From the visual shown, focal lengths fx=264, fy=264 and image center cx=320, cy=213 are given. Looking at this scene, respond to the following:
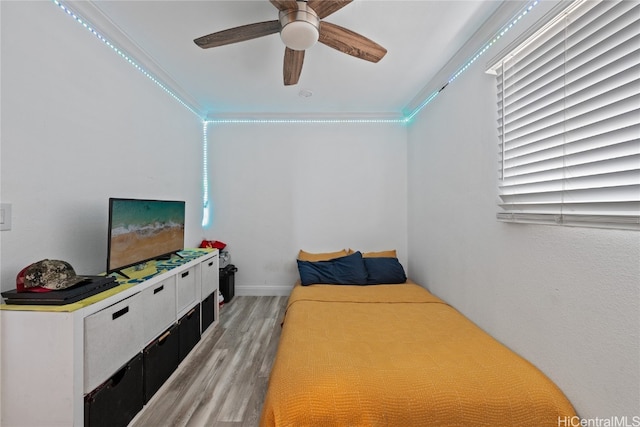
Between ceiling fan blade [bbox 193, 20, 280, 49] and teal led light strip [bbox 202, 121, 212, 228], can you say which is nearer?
ceiling fan blade [bbox 193, 20, 280, 49]

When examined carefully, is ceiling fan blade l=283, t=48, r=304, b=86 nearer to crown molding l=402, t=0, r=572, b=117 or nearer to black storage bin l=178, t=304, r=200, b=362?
crown molding l=402, t=0, r=572, b=117

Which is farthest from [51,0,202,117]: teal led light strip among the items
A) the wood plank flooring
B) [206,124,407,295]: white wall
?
the wood plank flooring

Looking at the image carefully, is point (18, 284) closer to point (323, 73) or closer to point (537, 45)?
point (323, 73)

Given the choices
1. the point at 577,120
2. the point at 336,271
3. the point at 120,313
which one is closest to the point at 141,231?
the point at 120,313

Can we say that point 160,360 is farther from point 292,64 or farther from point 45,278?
point 292,64

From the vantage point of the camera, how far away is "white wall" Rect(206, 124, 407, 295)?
368 centimetres

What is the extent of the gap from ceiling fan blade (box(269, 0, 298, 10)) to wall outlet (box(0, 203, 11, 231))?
1.72m

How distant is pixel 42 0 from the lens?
1.48 meters

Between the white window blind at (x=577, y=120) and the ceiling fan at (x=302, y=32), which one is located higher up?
the ceiling fan at (x=302, y=32)

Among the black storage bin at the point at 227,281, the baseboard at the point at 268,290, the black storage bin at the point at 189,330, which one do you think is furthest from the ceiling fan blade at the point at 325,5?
the baseboard at the point at 268,290

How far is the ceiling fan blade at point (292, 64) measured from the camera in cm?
184

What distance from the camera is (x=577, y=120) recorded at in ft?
3.96

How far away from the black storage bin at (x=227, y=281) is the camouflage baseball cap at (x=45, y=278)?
2088mm

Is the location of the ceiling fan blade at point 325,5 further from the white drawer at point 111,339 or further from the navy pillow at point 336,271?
the navy pillow at point 336,271
